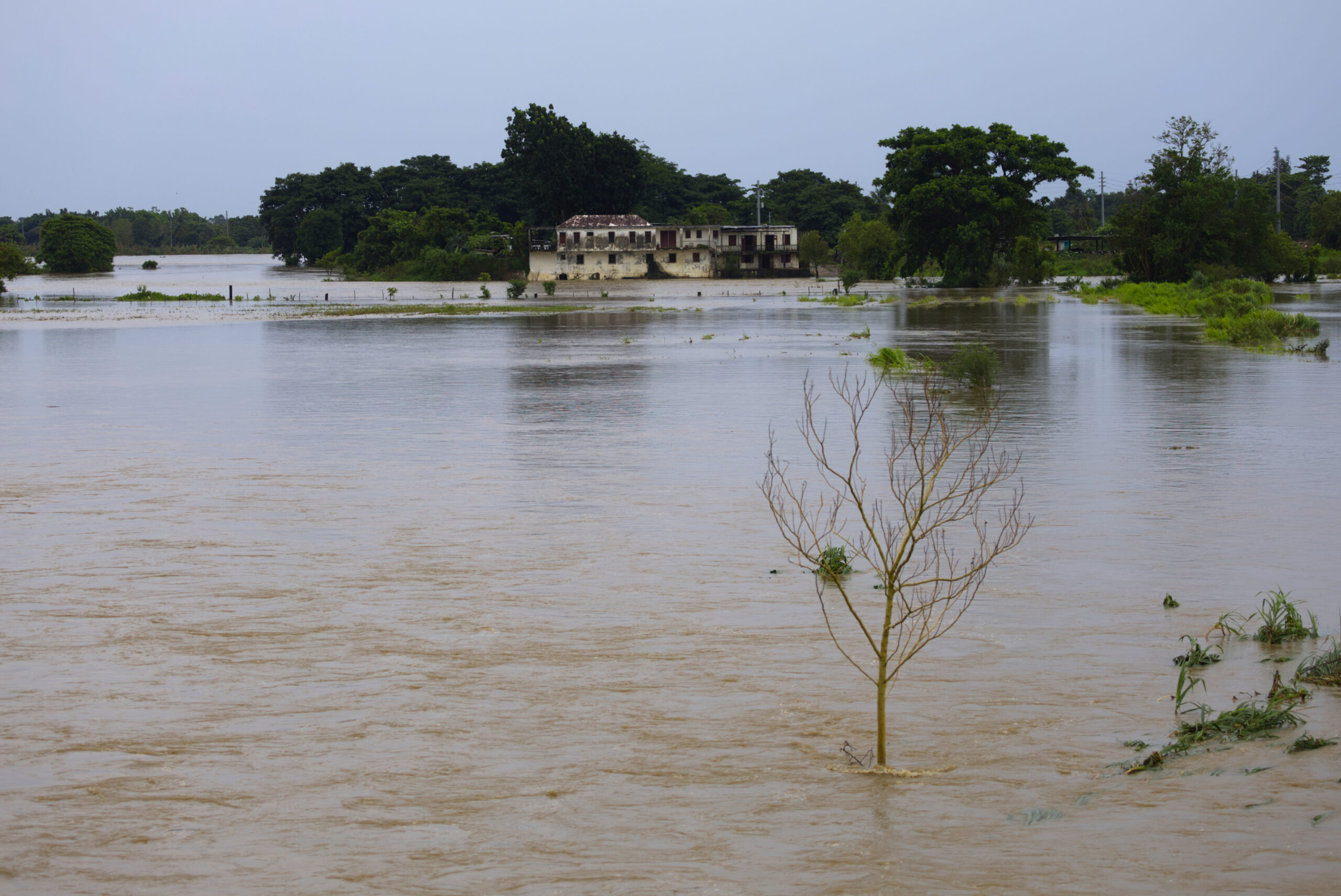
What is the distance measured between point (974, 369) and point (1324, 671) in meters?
15.6

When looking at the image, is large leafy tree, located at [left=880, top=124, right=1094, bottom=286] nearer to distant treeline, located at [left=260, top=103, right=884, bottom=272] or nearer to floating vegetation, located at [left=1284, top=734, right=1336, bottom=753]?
distant treeline, located at [left=260, top=103, right=884, bottom=272]

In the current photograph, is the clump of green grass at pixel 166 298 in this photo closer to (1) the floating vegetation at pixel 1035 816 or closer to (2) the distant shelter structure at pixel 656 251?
(2) the distant shelter structure at pixel 656 251

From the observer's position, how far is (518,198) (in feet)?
430

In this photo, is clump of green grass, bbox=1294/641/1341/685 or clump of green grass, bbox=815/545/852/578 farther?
clump of green grass, bbox=815/545/852/578

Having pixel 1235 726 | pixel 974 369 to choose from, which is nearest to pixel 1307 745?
pixel 1235 726

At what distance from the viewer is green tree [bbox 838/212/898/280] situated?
10338 centimetres

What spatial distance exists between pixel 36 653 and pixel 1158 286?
180 ft

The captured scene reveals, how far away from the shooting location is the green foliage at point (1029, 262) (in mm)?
71250

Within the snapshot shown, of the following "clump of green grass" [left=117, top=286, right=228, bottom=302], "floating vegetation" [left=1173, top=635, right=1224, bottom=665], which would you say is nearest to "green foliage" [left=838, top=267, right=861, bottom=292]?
"clump of green grass" [left=117, top=286, right=228, bottom=302]

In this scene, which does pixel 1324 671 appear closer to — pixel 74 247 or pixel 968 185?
pixel 968 185

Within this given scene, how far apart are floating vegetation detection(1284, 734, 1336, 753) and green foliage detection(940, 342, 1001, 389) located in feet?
53.0

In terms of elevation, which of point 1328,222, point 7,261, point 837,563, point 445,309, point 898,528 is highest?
point 1328,222

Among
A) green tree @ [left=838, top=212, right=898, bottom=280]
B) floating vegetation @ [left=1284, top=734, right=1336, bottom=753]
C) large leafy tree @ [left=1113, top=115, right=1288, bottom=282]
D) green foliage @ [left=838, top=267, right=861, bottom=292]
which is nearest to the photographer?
floating vegetation @ [left=1284, top=734, right=1336, bottom=753]

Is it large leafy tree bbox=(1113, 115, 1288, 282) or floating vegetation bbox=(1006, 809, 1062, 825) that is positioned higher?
large leafy tree bbox=(1113, 115, 1288, 282)
